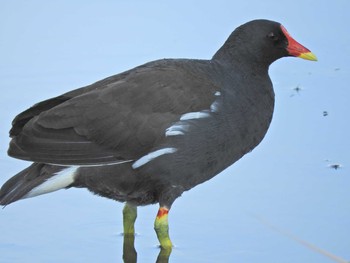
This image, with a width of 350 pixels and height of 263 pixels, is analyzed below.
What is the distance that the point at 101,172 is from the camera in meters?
7.27

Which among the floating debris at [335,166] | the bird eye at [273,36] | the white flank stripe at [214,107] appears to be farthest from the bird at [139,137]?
the floating debris at [335,166]

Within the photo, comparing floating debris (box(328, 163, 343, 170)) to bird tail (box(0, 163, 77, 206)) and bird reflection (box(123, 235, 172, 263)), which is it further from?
bird tail (box(0, 163, 77, 206))

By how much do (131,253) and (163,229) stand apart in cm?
28

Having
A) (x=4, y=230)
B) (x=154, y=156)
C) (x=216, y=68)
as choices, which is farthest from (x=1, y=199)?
(x=216, y=68)

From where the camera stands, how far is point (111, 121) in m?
7.27

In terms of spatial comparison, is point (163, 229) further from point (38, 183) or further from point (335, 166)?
point (335, 166)

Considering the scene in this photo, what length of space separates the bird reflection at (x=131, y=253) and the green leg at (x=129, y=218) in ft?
0.12

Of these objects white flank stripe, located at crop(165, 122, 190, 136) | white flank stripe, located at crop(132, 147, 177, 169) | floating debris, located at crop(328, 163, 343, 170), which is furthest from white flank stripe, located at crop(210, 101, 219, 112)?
floating debris, located at crop(328, 163, 343, 170)

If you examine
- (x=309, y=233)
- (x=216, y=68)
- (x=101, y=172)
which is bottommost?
(x=309, y=233)

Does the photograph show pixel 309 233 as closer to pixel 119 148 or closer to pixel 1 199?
pixel 119 148

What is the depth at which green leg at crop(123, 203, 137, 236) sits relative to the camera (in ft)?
25.1

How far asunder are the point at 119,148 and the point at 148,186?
0.94 ft

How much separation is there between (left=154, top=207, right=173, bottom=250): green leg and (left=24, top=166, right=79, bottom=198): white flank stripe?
575 mm

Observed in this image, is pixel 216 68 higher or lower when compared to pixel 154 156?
higher
